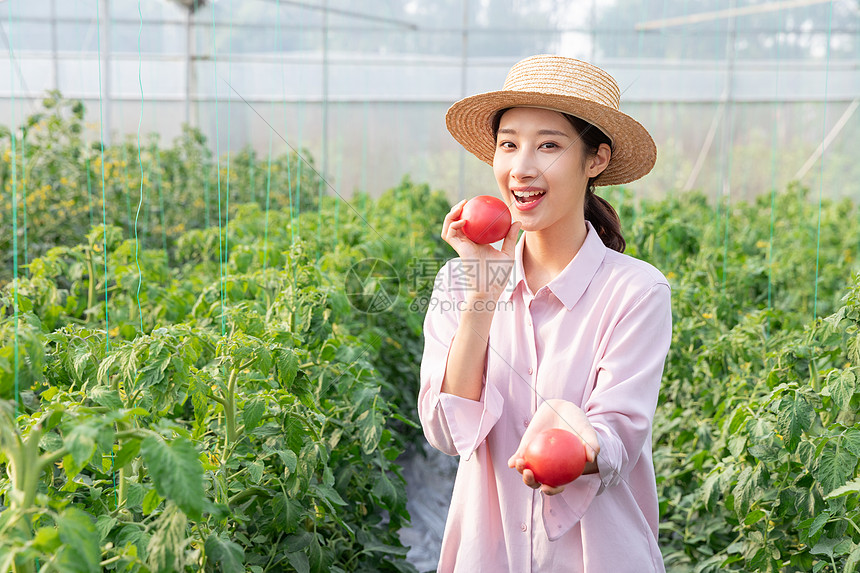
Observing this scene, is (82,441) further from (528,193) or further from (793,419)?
(793,419)

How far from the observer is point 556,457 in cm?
111

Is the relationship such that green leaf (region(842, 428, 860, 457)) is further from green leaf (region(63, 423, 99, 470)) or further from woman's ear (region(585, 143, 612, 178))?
green leaf (region(63, 423, 99, 470))

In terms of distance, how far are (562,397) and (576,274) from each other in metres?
0.23

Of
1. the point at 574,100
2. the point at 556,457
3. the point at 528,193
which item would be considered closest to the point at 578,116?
the point at 574,100

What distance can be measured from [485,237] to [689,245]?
2687 millimetres

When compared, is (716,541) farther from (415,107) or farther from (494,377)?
(415,107)

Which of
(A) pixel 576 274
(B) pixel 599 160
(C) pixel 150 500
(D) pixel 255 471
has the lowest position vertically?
(D) pixel 255 471

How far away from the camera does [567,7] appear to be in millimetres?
9664

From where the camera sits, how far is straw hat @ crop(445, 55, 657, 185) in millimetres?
1370

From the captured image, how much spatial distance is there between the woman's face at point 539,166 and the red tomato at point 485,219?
1.7 inches

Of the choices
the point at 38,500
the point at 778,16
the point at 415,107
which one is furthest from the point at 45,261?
the point at 778,16

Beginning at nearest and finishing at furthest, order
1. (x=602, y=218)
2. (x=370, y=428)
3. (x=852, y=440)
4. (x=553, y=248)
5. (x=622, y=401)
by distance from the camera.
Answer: (x=622, y=401) < (x=553, y=248) < (x=602, y=218) < (x=852, y=440) < (x=370, y=428)

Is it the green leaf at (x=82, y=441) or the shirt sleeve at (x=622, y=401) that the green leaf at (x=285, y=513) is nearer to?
the shirt sleeve at (x=622, y=401)

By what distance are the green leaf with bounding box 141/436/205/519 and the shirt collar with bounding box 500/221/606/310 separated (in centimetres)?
70
